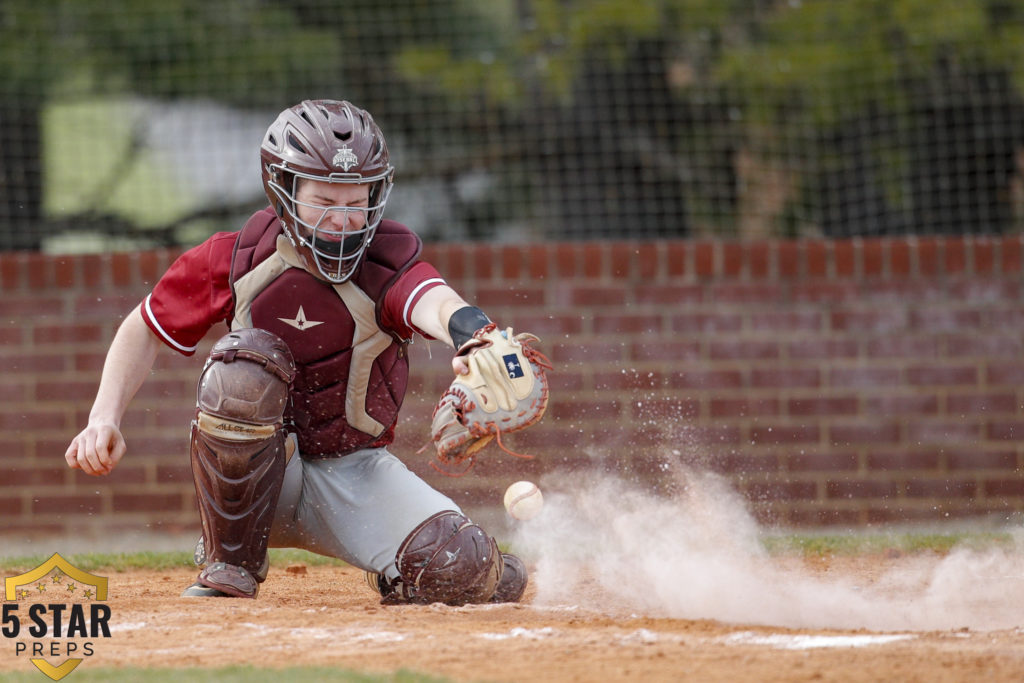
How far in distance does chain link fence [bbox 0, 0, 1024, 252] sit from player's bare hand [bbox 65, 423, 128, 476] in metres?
4.72

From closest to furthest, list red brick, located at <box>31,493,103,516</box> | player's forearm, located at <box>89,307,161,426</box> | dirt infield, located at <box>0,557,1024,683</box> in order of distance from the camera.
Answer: dirt infield, located at <box>0,557,1024,683</box>, player's forearm, located at <box>89,307,161,426</box>, red brick, located at <box>31,493,103,516</box>

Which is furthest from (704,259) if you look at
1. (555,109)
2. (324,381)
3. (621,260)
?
(324,381)

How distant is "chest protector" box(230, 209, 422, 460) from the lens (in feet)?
14.3

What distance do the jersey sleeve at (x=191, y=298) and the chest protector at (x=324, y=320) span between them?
81 mm

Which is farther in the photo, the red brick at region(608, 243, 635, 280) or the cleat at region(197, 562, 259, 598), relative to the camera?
the red brick at region(608, 243, 635, 280)

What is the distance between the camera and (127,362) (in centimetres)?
448

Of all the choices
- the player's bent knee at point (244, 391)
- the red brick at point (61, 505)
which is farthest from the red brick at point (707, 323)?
the player's bent knee at point (244, 391)

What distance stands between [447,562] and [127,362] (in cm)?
127

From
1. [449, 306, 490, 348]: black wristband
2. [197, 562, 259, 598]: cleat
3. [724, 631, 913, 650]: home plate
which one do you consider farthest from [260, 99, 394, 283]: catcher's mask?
[724, 631, 913, 650]: home plate

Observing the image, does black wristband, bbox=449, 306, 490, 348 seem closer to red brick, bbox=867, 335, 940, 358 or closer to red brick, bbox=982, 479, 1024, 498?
red brick, bbox=867, 335, 940, 358

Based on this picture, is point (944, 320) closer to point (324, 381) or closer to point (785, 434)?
point (785, 434)

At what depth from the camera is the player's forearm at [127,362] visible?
173 inches

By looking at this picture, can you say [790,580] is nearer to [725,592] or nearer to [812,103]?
[725,592]

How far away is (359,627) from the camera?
3729mm
